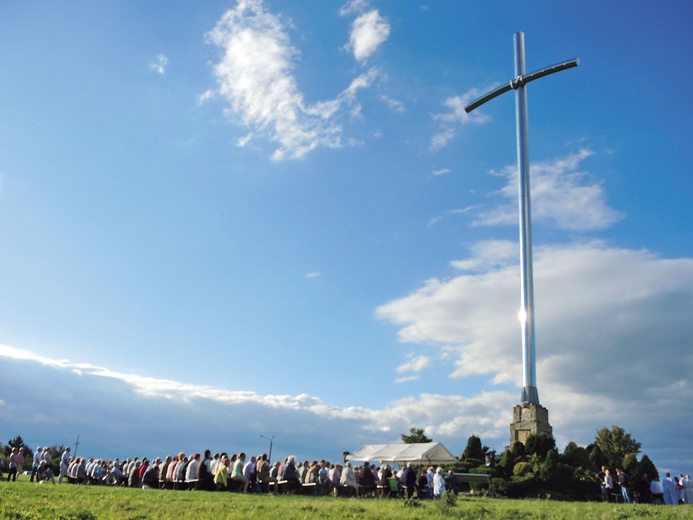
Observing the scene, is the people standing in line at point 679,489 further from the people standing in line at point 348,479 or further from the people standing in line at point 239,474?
the people standing in line at point 239,474

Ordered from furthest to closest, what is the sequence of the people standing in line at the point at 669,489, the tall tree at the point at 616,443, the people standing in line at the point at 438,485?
1. the tall tree at the point at 616,443
2. the people standing in line at the point at 669,489
3. the people standing in line at the point at 438,485

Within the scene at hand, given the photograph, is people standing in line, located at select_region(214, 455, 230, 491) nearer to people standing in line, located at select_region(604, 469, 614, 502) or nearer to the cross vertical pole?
people standing in line, located at select_region(604, 469, 614, 502)

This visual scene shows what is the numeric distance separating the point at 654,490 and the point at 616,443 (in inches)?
2036

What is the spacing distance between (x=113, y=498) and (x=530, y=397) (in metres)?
47.4

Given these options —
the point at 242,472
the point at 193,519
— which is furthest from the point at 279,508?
the point at 242,472

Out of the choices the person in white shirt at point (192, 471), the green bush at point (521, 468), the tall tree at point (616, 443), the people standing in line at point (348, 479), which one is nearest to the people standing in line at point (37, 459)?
the person in white shirt at point (192, 471)

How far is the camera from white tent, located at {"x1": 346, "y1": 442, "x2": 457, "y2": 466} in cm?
3809

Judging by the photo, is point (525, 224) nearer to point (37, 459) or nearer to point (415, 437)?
point (415, 437)

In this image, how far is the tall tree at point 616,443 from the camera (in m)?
74.2

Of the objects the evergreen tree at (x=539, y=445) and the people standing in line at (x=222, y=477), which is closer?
the people standing in line at (x=222, y=477)

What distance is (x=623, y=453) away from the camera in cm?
7531

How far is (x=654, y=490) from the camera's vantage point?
1213 inches

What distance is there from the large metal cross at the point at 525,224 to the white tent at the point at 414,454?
22832mm

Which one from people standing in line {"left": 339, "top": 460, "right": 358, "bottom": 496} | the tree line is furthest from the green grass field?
the tree line
